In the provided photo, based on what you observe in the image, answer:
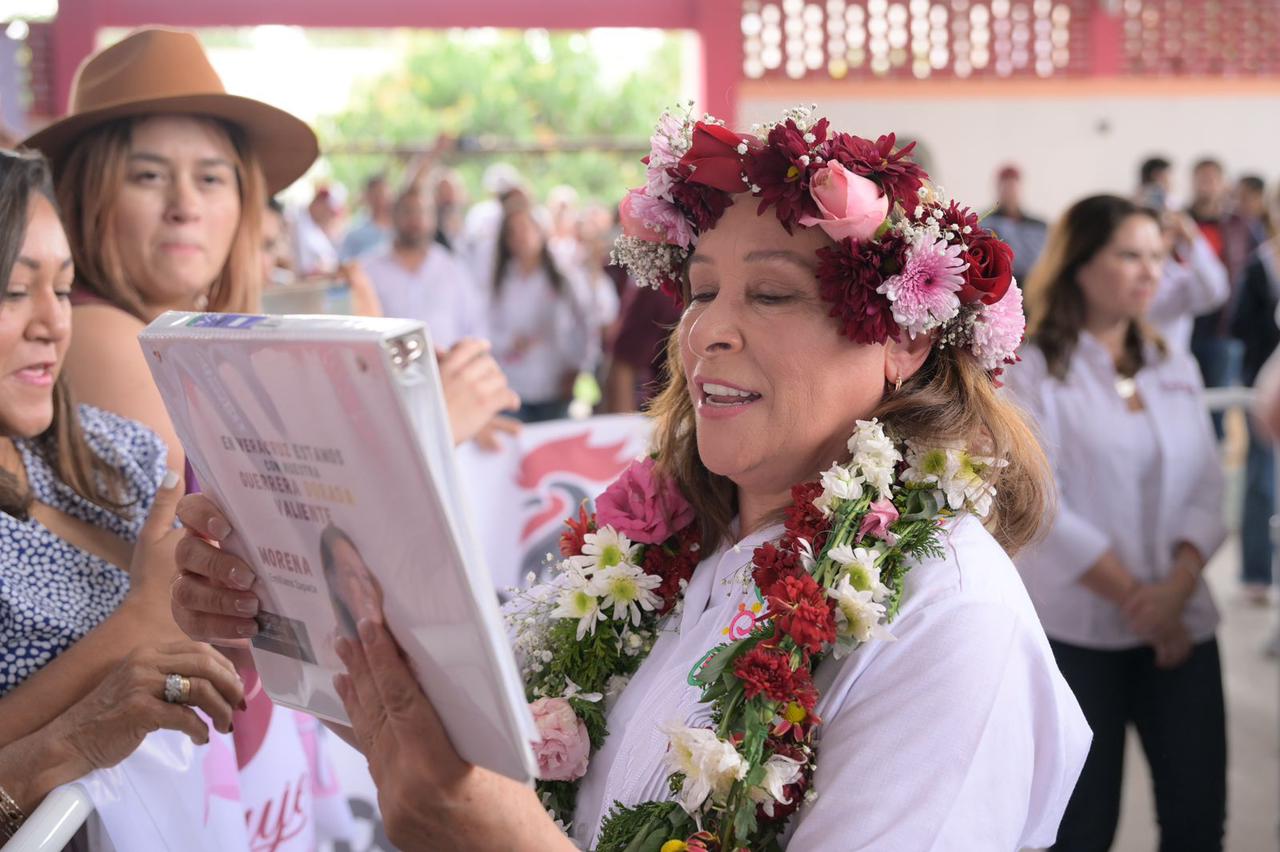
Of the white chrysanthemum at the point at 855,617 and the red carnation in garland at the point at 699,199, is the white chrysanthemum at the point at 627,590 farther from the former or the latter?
the red carnation in garland at the point at 699,199

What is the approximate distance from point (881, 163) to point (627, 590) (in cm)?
71

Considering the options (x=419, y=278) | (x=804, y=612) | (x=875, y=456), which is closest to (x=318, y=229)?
(x=419, y=278)

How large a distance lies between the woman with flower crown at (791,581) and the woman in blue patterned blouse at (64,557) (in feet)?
A: 0.78

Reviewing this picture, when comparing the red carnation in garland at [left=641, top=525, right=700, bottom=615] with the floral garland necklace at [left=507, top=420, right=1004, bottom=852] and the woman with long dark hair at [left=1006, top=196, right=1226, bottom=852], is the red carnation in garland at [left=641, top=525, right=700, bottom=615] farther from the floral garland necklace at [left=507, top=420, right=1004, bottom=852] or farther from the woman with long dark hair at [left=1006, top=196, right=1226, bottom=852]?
the woman with long dark hair at [left=1006, top=196, right=1226, bottom=852]

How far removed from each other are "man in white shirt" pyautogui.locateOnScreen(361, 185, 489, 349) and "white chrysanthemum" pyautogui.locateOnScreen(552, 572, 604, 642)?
534 centimetres

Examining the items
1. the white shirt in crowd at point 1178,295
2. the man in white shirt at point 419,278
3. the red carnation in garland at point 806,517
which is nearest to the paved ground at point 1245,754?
the white shirt in crowd at point 1178,295

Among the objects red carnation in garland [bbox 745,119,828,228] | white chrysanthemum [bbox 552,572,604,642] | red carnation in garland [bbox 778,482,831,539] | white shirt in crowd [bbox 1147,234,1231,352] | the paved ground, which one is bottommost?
the paved ground

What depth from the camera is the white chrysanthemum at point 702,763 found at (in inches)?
57.1

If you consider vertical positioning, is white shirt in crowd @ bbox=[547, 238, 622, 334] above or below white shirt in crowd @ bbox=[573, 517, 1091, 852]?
below

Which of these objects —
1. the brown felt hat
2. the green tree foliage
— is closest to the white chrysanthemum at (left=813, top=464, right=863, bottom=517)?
the brown felt hat

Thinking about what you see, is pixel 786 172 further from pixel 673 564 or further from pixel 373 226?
pixel 373 226

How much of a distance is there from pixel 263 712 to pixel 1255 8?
13663 millimetres

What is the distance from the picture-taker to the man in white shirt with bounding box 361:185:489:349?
719cm

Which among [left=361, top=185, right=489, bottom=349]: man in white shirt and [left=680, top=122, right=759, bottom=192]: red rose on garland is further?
[left=361, top=185, right=489, bottom=349]: man in white shirt
